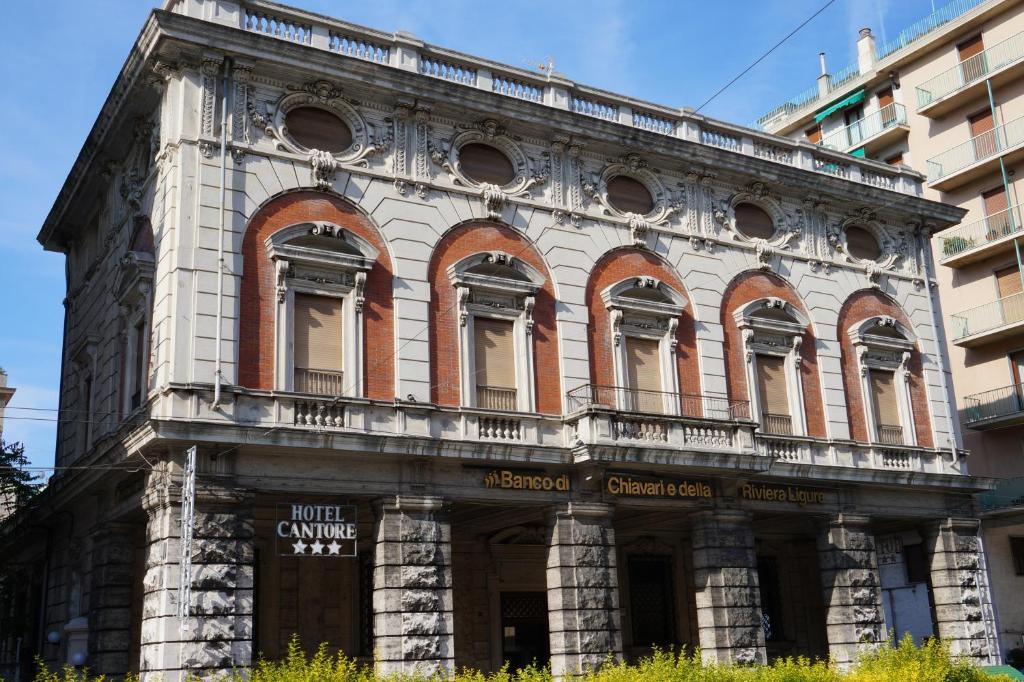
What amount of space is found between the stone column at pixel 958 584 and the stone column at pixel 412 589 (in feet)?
52.2

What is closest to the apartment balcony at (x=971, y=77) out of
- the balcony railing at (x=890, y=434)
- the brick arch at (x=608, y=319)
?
the balcony railing at (x=890, y=434)

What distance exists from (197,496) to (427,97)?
10955mm

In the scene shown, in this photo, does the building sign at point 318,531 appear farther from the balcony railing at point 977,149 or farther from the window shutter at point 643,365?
the balcony railing at point 977,149

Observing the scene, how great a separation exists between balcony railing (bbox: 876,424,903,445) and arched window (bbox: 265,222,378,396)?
16.7 meters

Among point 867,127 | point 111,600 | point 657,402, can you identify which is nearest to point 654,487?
point 657,402

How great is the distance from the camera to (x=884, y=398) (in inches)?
1272

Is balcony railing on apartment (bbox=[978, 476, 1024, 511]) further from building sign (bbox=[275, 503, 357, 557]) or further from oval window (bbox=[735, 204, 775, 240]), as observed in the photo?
building sign (bbox=[275, 503, 357, 557])

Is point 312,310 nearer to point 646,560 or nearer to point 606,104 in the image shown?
point 606,104

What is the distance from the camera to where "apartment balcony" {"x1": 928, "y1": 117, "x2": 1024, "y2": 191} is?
130 ft

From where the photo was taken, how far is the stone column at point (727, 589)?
84.6 ft

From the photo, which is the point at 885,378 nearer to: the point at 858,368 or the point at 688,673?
the point at 858,368

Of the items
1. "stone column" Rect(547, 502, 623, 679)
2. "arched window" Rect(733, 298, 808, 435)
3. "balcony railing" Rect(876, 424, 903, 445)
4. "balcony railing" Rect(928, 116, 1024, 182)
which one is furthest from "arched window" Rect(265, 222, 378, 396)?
"balcony railing" Rect(928, 116, 1024, 182)

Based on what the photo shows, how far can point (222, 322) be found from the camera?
2211 centimetres

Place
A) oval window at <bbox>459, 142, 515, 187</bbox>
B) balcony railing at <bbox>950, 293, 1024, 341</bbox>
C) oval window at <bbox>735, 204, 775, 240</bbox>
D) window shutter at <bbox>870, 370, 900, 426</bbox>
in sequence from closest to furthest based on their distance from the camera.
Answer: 1. oval window at <bbox>459, 142, 515, 187</bbox>
2. oval window at <bbox>735, 204, 775, 240</bbox>
3. window shutter at <bbox>870, 370, 900, 426</bbox>
4. balcony railing at <bbox>950, 293, 1024, 341</bbox>
